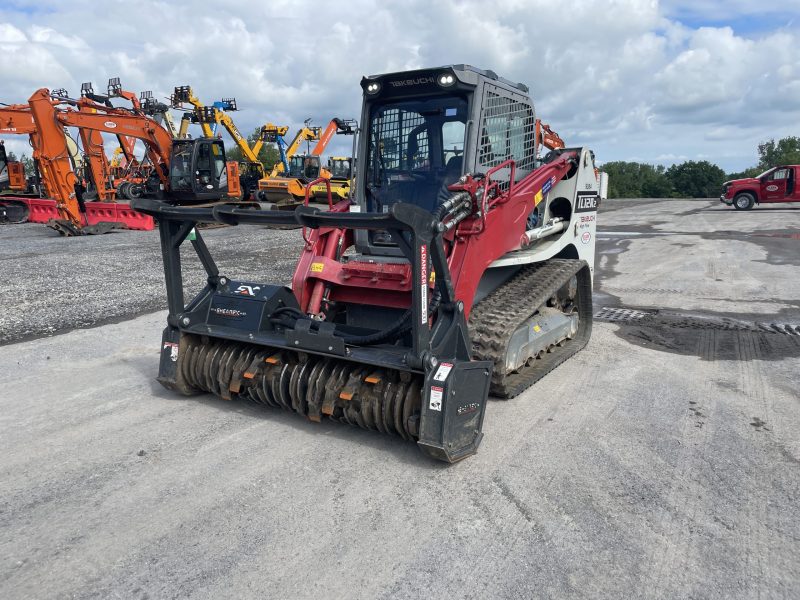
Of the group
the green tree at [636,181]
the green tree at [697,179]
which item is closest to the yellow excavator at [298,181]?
the green tree at [636,181]

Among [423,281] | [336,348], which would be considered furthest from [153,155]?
[423,281]

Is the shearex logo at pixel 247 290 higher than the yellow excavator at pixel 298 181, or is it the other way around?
the yellow excavator at pixel 298 181

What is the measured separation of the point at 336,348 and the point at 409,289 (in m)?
0.84

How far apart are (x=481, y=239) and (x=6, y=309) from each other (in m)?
6.73

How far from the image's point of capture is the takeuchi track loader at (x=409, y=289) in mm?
3816

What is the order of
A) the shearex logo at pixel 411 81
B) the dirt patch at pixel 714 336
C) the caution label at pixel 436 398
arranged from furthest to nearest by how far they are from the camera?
the dirt patch at pixel 714 336 < the shearex logo at pixel 411 81 < the caution label at pixel 436 398

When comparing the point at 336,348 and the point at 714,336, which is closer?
the point at 336,348

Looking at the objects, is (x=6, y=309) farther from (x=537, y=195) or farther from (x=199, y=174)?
(x=199, y=174)

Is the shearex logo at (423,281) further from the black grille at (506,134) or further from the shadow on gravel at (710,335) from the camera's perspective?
the shadow on gravel at (710,335)

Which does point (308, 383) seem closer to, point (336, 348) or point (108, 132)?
point (336, 348)

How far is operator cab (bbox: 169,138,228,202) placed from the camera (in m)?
20.9

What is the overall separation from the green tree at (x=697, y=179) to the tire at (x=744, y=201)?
168 ft

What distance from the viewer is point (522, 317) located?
488 cm

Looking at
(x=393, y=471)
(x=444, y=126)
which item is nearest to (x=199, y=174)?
(x=444, y=126)
